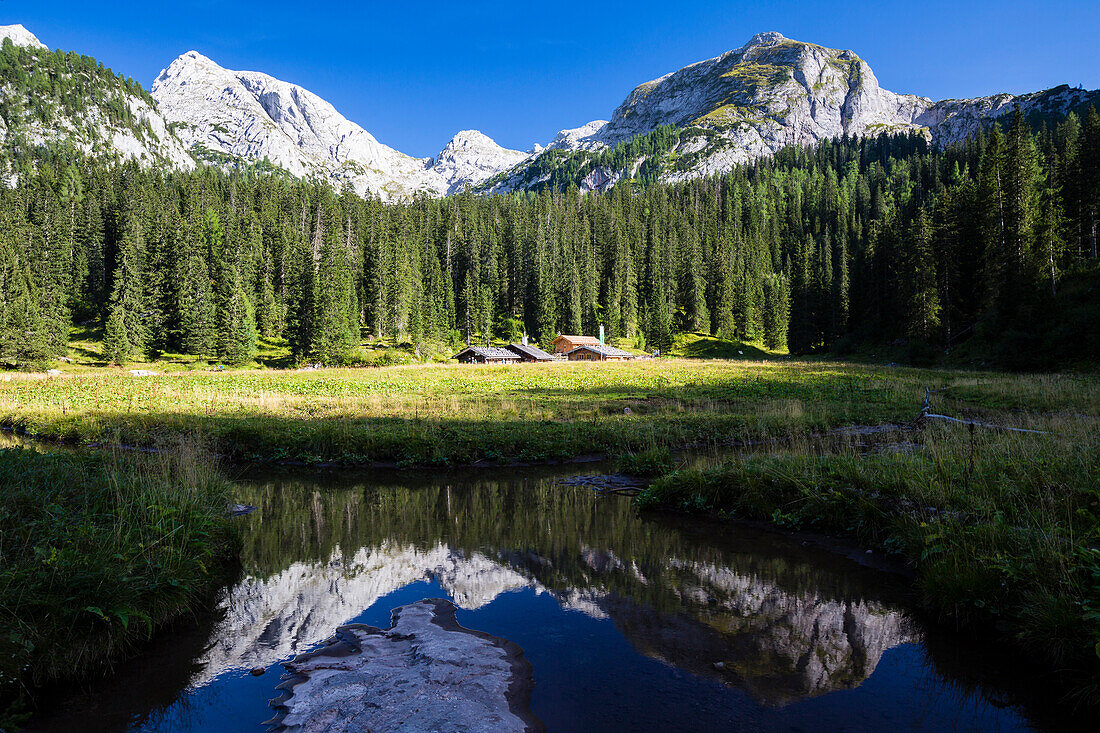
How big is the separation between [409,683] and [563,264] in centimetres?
11490

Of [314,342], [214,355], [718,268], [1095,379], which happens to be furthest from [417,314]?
[1095,379]

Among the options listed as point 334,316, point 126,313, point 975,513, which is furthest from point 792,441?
point 126,313

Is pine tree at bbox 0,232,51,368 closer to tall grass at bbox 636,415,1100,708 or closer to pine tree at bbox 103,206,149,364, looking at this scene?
pine tree at bbox 103,206,149,364

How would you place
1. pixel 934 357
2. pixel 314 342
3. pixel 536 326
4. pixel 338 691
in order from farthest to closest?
pixel 536 326 < pixel 314 342 < pixel 934 357 < pixel 338 691

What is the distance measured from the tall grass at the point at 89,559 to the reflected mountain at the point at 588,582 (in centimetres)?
100

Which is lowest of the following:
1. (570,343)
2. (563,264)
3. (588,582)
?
(588,582)

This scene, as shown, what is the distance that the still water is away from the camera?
5.70 meters

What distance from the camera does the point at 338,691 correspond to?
579cm

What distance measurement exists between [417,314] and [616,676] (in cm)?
8745

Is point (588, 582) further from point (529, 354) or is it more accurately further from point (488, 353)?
point (529, 354)

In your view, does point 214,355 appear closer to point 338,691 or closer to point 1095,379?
point 338,691

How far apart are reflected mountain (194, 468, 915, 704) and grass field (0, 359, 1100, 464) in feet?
16.8

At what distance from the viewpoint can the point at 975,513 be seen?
8328mm

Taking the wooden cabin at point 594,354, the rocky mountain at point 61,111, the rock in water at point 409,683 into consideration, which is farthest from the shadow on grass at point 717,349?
the rocky mountain at point 61,111
